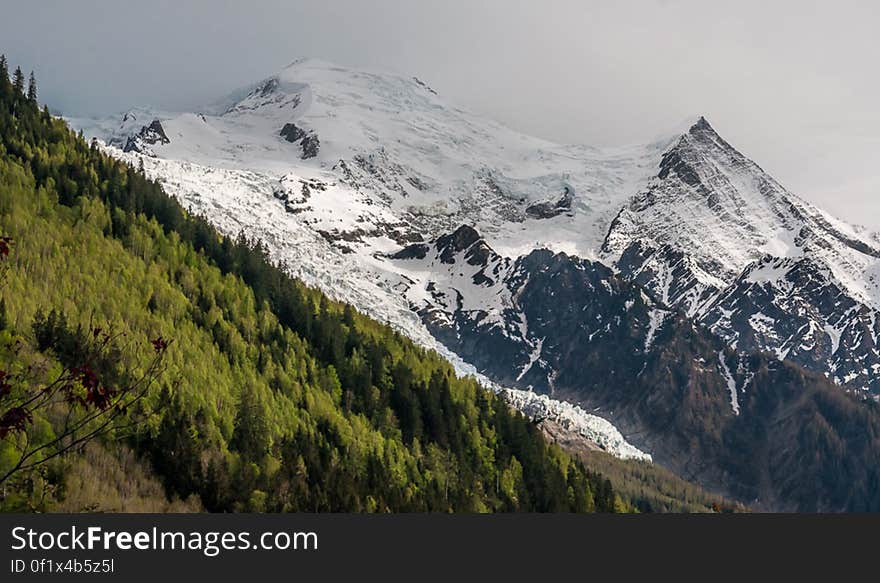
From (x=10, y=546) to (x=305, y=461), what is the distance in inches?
4292

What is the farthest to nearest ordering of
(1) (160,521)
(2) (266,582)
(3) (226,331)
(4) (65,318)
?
(3) (226,331), (4) (65,318), (1) (160,521), (2) (266,582)

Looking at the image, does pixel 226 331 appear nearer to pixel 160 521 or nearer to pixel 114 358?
pixel 114 358

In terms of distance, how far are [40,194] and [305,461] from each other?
257 feet

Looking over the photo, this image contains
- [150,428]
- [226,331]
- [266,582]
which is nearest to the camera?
[266,582]

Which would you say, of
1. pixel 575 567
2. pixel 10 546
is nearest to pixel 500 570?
pixel 575 567

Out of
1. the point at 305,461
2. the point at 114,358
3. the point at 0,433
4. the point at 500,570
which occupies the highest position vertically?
the point at 0,433

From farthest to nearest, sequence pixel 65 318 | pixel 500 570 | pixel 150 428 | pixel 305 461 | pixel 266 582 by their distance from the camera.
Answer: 1. pixel 305 461
2. pixel 65 318
3. pixel 150 428
4. pixel 500 570
5. pixel 266 582

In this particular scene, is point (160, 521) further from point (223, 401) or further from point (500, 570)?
point (223, 401)

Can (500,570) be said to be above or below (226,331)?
above

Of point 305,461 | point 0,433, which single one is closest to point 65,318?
point 305,461

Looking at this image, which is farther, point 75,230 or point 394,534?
point 75,230

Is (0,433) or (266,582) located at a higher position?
(0,433)

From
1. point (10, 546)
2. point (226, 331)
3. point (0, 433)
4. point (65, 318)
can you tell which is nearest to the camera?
point (0, 433)

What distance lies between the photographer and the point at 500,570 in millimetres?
65875
